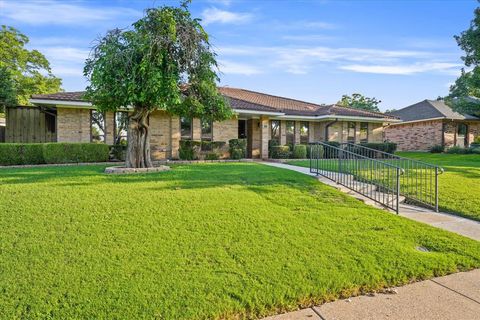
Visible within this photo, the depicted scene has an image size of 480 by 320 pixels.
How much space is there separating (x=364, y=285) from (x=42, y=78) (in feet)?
97.2

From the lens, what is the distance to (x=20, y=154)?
1154cm

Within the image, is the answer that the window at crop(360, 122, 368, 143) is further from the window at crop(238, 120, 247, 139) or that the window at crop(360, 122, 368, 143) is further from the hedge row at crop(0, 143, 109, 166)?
the hedge row at crop(0, 143, 109, 166)

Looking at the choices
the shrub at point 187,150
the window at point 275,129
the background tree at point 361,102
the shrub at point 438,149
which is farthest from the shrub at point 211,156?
the background tree at point 361,102

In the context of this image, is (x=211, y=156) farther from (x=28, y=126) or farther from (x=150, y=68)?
(x=28, y=126)

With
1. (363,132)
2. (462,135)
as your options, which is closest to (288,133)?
(363,132)

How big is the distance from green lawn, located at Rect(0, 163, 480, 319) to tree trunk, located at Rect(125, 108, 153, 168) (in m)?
3.16

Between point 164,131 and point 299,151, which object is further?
point 299,151

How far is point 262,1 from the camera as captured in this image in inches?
374

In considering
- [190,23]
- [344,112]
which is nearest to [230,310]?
[190,23]

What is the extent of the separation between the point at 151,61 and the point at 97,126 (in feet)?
25.9

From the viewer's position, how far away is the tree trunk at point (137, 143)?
9.72 metres

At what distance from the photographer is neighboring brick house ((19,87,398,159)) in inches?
566

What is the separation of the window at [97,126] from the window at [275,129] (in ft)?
32.5

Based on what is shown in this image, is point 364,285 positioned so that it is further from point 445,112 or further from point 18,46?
point 18,46
